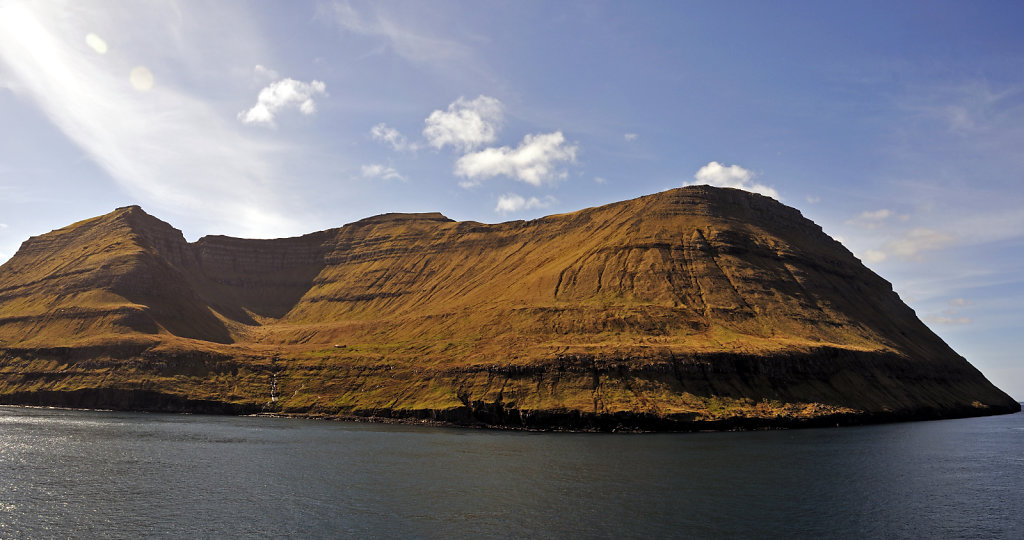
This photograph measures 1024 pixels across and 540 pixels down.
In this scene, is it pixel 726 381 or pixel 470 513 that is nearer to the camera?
pixel 470 513

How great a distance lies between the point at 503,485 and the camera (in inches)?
2881

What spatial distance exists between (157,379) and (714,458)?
14603cm

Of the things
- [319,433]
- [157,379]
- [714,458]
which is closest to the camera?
[714,458]

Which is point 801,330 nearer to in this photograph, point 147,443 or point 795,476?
point 795,476

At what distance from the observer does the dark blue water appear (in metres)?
56.8

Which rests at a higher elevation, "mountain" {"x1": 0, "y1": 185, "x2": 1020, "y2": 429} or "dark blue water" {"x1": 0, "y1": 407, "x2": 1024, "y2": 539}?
"mountain" {"x1": 0, "y1": 185, "x2": 1020, "y2": 429}

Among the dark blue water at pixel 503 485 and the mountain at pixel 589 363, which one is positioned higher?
the mountain at pixel 589 363

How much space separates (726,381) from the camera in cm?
13912

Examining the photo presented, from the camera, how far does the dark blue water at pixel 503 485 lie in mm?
56781

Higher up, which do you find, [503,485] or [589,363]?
[589,363]

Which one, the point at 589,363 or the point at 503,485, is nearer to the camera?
the point at 503,485

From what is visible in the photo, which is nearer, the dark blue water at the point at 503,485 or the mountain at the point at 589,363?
the dark blue water at the point at 503,485

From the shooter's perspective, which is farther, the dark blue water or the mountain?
the mountain

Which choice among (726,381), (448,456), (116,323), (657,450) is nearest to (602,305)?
(726,381)
